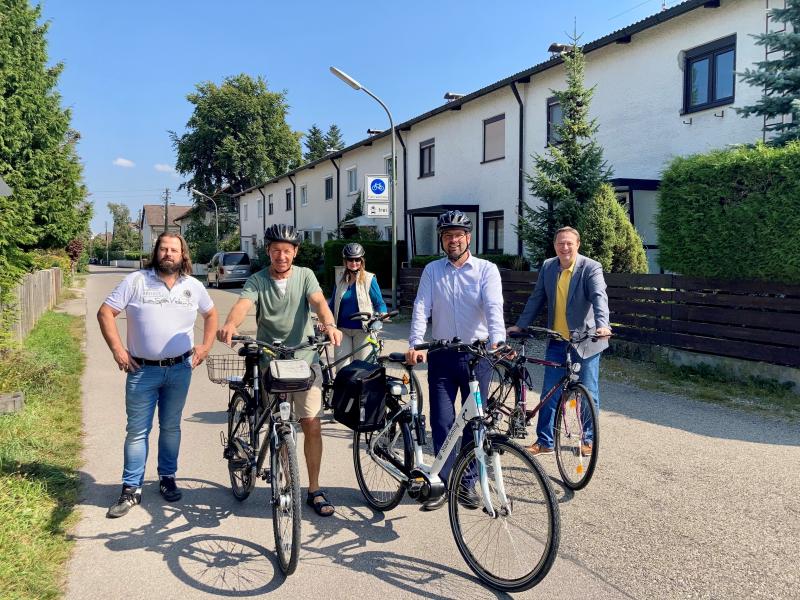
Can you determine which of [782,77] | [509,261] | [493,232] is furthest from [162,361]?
[493,232]

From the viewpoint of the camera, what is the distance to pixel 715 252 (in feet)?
A: 28.7

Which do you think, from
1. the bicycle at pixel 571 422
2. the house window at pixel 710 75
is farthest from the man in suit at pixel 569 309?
the house window at pixel 710 75

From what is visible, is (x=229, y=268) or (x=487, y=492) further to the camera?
(x=229, y=268)

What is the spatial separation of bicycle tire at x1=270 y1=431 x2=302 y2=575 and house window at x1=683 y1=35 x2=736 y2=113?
11.7 m

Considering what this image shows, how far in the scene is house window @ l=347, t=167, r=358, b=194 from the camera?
97.5ft

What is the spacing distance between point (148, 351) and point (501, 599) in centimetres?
271

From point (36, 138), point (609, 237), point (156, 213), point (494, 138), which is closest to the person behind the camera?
point (609, 237)

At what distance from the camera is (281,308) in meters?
4.41

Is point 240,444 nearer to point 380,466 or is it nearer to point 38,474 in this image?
point 380,466

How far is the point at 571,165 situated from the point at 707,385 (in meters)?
6.20

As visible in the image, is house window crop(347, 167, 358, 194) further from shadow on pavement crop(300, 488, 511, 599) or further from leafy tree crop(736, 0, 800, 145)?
shadow on pavement crop(300, 488, 511, 599)

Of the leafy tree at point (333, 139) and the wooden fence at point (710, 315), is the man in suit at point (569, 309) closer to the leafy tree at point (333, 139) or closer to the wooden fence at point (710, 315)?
the wooden fence at point (710, 315)

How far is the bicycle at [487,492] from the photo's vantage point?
10.5ft

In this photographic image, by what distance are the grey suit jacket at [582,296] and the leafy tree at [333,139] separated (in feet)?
270
